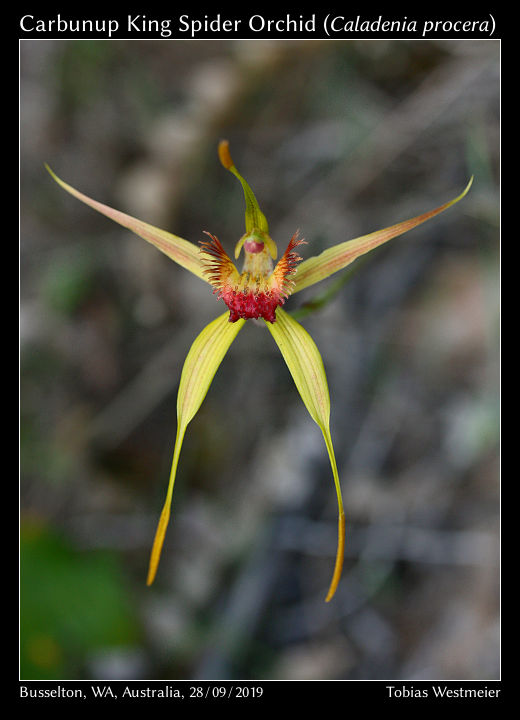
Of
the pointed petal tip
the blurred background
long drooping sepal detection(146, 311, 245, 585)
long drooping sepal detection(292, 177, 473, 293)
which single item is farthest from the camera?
the blurred background

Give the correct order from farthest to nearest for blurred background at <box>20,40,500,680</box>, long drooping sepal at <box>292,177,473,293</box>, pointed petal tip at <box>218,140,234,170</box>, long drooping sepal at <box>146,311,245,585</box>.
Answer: blurred background at <box>20,40,500,680</box>, long drooping sepal at <box>146,311,245,585</box>, long drooping sepal at <box>292,177,473,293</box>, pointed petal tip at <box>218,140,234,170</box>

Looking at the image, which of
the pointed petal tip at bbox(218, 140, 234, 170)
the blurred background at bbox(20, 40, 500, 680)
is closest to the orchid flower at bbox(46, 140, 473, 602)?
the pointed petal tip at bbox(218, 140, 234, 170)

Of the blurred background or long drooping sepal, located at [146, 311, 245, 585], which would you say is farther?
the blurred background

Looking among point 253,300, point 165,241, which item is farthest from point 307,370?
point 165,241

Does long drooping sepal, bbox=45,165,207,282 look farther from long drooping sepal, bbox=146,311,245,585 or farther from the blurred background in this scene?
the blurred background

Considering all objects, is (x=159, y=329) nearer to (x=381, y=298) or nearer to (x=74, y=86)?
(x=381, y=298)

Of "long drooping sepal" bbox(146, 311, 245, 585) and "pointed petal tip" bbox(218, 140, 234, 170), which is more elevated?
"pointed petal tip" bbox(218, 140, 234, 170)

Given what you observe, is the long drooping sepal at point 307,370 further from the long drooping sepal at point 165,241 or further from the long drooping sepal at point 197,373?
the long drooping sepal at point 165,241
